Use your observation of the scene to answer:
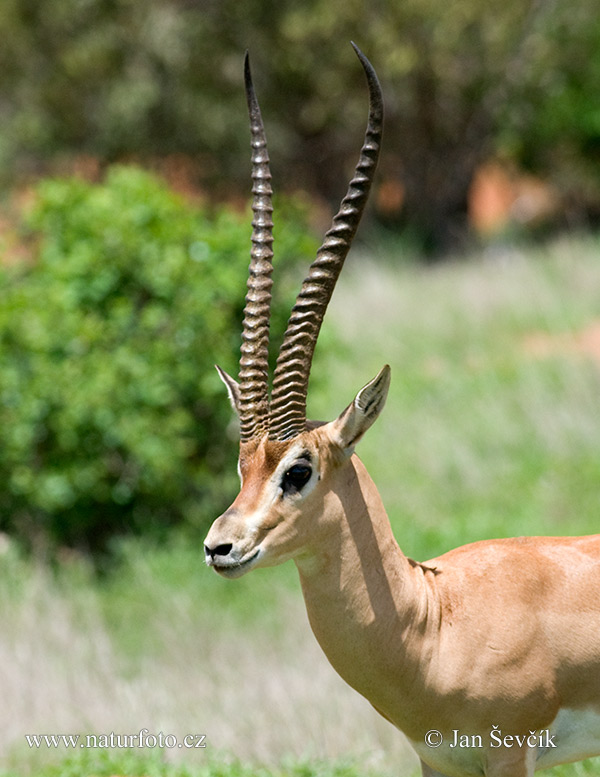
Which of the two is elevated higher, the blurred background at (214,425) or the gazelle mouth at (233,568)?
the blurred background at (214,425)

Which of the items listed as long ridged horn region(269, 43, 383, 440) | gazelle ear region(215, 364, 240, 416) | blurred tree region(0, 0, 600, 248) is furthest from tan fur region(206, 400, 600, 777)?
blurred tree region(0, 0, 600, 248)

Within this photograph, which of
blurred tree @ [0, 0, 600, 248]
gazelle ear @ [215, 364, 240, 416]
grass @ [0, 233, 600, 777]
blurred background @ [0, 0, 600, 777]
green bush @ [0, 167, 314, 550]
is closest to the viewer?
gazelle ear @ [215, 364, 240, 416]

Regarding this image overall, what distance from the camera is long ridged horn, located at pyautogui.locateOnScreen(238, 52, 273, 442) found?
11.3 ft

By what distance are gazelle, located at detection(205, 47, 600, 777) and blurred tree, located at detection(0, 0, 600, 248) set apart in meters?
15.7

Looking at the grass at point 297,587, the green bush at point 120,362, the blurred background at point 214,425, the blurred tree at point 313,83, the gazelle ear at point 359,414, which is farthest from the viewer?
the blurred tree at point 313,83

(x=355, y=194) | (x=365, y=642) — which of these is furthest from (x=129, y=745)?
(x=355, y=194)

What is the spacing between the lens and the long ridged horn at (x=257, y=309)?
3439 millimetres

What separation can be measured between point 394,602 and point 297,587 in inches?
175

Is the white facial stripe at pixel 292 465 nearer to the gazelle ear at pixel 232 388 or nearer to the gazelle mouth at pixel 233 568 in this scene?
the gazelle mouth at pixel 233 568

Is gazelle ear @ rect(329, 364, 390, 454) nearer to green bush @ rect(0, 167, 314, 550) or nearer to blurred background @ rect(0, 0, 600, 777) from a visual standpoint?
blurred background @ rect(0, 0, 600, 777)

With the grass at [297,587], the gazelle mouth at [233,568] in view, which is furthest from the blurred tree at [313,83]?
the gazelle mouth at [233,568]

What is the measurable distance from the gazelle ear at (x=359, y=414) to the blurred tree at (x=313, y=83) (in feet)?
51.9

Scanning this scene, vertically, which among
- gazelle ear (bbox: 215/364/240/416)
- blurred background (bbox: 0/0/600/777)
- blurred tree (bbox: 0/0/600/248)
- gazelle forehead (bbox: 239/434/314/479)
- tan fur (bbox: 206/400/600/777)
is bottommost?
tan fur (bbox: 206/400/600/777)

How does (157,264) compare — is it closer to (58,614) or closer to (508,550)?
(58,614)
